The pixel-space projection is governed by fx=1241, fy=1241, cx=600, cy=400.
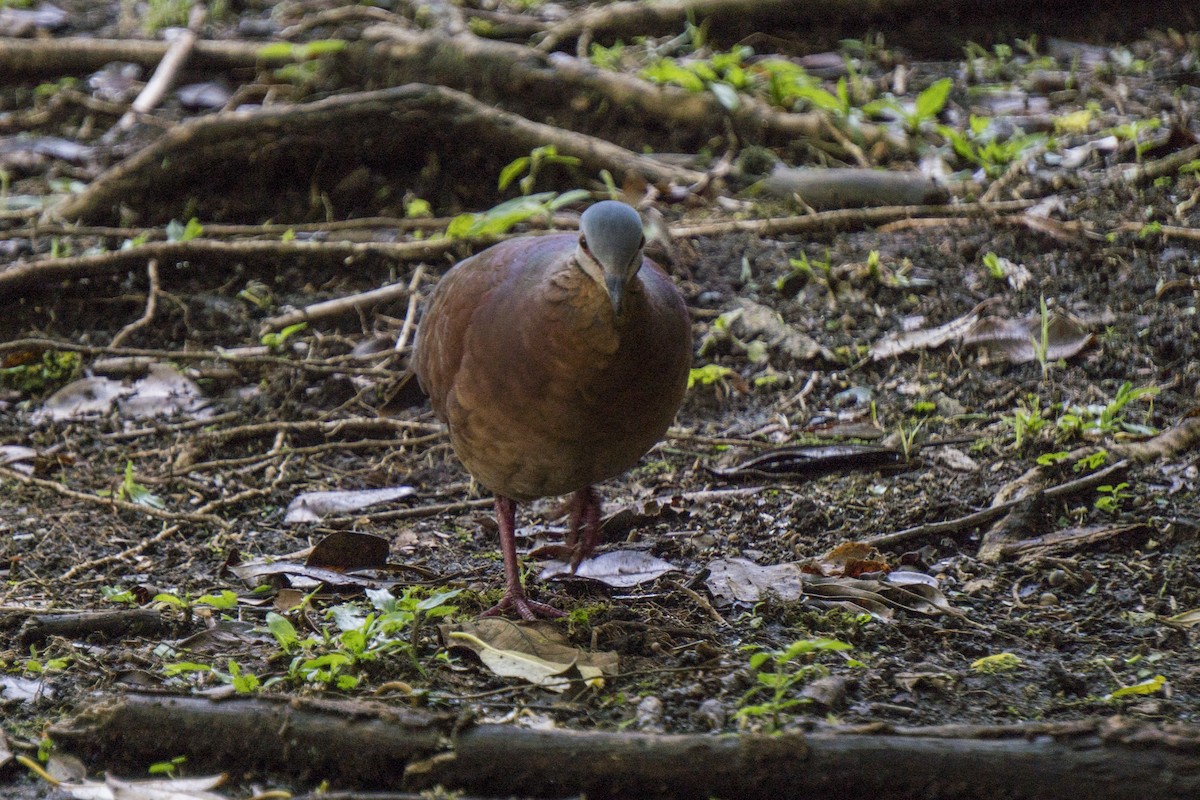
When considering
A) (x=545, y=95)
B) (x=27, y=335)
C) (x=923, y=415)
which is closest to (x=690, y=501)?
(x=923, y=415)

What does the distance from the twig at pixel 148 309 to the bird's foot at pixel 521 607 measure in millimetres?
2652

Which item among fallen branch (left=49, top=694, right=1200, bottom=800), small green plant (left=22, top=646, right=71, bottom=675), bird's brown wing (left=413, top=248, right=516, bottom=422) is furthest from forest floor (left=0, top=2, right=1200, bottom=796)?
bird's brown wing (left=413, top=248, right=516, bottom=422)

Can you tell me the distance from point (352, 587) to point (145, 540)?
2.79 feet

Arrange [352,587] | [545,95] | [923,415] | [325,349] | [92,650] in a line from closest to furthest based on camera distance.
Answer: [92,650] → [352,587] → [923,415] → [325,349] → [545,95]

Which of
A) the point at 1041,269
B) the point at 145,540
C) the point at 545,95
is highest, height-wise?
the point at 545,95

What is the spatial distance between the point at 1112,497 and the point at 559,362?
5.27 ft

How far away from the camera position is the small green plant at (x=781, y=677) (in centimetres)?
247

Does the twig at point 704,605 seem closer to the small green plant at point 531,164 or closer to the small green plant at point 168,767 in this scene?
the small green plant at point 168,767

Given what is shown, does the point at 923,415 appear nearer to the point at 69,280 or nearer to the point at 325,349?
the point at 325,349

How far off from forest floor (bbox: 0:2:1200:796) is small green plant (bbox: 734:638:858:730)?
13 millimetres

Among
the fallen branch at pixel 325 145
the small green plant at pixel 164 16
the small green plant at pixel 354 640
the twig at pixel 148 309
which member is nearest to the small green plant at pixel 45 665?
the small green plant at pixel 354 640

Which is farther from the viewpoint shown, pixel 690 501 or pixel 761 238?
pixel 761 238

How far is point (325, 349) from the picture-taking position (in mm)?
5258

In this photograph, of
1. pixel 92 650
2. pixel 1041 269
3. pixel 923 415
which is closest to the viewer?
pixel 92 650
